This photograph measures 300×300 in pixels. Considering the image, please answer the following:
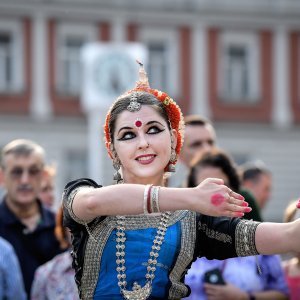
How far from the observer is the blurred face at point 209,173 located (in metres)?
5.27

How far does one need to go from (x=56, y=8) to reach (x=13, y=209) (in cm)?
1936

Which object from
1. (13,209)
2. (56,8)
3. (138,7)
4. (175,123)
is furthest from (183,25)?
(175,123)

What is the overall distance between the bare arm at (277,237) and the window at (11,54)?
22.0 metres

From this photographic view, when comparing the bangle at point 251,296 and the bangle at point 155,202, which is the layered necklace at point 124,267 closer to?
the bangle at point 155,202

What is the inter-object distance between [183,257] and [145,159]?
15.0 inches

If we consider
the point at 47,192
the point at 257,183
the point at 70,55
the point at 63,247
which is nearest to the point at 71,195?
the point at 63,247

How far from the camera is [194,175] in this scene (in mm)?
5332

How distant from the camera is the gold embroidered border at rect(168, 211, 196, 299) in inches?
129

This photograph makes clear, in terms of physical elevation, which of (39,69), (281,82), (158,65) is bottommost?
(281,82)

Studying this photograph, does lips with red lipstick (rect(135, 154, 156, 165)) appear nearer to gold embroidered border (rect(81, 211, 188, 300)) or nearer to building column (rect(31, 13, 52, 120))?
gold embroidered border (rect(81, 211, 188, 300))

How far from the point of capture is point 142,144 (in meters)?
3.28

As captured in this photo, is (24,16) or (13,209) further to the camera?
(24,16)

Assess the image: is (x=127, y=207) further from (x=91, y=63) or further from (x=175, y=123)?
(x=91, y=63)

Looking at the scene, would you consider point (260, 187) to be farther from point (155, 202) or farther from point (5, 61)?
point (5, 61)
